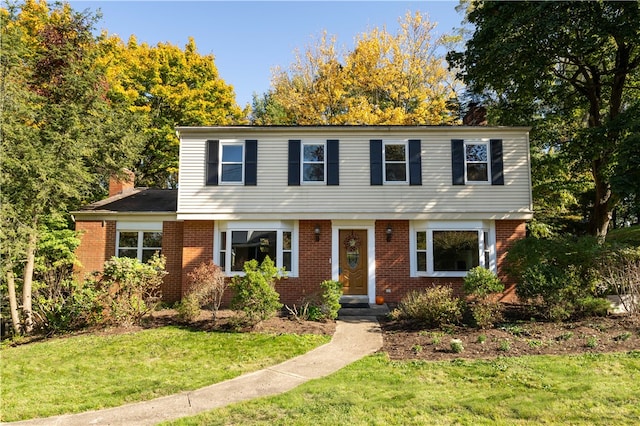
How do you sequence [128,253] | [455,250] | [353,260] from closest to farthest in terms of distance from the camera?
[455,250]
[353,260]
[128,253]

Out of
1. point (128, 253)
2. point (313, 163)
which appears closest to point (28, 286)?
point (128, 253)

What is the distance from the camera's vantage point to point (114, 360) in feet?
26.0

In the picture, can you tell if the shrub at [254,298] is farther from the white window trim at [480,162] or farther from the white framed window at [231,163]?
the white window trim at [480,162]

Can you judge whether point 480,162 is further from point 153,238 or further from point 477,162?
point 153,238

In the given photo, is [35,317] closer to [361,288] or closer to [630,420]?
[361,288]

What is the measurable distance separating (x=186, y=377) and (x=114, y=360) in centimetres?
212

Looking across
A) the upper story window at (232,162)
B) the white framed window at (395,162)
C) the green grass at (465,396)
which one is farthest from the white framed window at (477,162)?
the upper story window at (232,162)

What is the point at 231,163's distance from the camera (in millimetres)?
12828

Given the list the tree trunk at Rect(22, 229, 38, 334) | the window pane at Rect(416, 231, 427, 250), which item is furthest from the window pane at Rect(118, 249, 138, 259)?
the window pane at Rect(416, 231, 427, 250)

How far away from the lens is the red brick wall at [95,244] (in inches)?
516

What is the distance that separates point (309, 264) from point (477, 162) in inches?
254

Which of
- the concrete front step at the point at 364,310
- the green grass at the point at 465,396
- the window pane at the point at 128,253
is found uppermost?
the window pane at the point at 128,253

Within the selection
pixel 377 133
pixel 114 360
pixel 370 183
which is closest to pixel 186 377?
pixel 114 360

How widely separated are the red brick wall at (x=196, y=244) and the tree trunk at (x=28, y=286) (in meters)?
4.03
